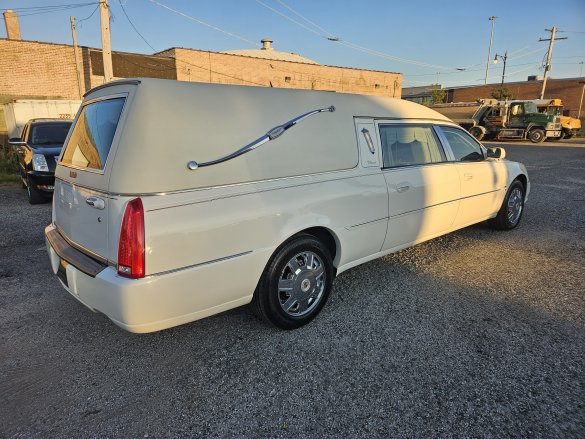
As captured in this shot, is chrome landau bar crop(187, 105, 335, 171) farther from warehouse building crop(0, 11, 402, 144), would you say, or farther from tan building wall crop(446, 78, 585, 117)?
tan building wall crop(446, 78, 585, 117)

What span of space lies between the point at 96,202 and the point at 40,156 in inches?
251

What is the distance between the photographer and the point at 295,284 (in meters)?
3.17

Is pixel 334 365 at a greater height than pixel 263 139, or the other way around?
pixel 263 139

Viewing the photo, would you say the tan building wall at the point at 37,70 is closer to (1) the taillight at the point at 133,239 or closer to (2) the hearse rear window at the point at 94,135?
(2) the hearse rear window at the point at 94,135

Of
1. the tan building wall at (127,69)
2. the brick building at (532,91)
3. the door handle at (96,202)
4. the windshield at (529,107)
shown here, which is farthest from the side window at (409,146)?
the brick building at (532,91)

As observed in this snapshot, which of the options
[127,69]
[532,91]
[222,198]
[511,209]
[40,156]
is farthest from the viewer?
[532,91]

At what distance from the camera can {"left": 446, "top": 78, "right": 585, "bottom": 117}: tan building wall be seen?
5166 cm

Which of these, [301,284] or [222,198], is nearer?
[222,198]

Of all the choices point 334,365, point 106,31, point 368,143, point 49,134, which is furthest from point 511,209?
point 106,31

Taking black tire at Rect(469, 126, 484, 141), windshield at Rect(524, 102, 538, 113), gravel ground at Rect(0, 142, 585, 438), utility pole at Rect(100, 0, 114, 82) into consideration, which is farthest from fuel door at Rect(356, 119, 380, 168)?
windshield at Rect(524, 102, 538, 113)

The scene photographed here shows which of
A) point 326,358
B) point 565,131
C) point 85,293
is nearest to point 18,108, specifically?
point 85,293

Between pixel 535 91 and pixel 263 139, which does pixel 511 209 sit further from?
pixel 535 91

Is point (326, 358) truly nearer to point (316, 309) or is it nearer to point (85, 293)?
point (316, 309)

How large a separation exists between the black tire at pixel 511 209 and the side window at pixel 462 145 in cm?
97
